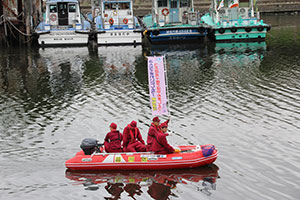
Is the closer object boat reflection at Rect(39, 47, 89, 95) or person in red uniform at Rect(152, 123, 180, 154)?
person in red uniform at Rect(152, 123, 180, 154)

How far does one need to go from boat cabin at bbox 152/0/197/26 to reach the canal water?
7.04 m

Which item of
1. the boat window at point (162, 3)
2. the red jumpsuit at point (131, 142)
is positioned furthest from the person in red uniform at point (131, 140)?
the boat window at point (162, 3)

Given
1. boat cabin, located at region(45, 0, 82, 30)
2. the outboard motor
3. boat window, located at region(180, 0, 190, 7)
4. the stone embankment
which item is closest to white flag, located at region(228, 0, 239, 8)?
boat window, located at region(180, 0, 190, 7)

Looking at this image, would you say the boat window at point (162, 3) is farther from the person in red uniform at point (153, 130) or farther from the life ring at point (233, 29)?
the person in red uniform at point (153, 130)

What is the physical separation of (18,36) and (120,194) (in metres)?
30.9

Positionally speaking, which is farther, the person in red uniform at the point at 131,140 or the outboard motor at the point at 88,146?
the person in red uniform at the point at 131,140

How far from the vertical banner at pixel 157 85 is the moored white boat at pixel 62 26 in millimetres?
24240

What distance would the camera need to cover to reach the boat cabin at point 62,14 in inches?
1515

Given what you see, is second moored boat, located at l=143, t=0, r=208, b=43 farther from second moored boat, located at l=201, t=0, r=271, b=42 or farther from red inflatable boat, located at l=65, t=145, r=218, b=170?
red inflatable boat, located at l=65, t=145, r=218, b=170

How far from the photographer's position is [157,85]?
46.2ft

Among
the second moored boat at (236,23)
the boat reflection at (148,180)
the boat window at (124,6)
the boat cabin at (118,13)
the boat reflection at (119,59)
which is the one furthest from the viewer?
the boat window at (124,6)

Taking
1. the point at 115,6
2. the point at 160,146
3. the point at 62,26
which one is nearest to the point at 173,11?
the point at 115,6

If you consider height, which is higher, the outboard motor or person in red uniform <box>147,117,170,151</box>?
person in red uniform <box>147,117,170,151</box>

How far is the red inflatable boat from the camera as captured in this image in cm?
1262
